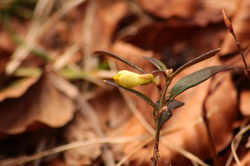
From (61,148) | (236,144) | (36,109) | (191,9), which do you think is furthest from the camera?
(191,9)

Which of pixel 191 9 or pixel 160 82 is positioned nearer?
pixel 160 82

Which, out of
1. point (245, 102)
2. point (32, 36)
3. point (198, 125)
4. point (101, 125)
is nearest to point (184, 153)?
point (198, 125)

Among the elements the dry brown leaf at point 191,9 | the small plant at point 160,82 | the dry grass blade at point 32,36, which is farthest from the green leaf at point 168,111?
the dry grass blade at point 32,36

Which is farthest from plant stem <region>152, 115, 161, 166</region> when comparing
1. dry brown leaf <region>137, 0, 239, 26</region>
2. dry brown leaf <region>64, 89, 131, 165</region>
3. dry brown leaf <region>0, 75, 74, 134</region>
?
dry brown leaf <region>137, 0, 239, 26</region>

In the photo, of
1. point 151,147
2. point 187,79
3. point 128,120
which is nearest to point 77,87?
point 128,120

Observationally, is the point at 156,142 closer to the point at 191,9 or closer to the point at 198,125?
the point at 198,125

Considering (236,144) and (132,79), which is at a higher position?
(132,79)

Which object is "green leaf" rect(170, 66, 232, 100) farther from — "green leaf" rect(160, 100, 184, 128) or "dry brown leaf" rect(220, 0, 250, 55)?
"dry brown leaf" rect(220, 0, 250, 55)
